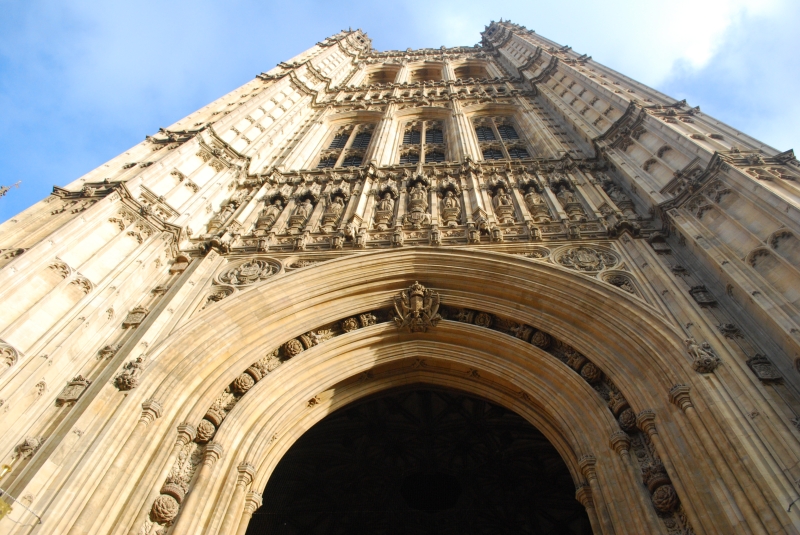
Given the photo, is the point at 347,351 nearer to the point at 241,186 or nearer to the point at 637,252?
the point at 637,252

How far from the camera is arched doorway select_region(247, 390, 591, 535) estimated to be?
14453 mm

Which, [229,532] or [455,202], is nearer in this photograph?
[229,532]

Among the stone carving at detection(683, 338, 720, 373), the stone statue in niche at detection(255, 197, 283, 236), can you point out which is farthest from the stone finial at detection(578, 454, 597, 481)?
the stone statue in niche at detection(255, 197, 283, 236)

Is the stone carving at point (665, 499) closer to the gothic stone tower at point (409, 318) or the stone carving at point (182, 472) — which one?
the gothic stone tower at point (409, 318)

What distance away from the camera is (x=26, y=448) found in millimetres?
6828

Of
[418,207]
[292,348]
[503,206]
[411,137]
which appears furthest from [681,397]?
[411,137]

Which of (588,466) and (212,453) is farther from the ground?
(588,466)

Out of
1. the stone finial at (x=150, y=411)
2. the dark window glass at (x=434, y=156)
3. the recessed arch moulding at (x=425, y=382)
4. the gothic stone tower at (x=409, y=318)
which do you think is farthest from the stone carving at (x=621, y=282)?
the dark window glass at (x=434, y=156)

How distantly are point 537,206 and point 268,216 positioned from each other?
646 cm

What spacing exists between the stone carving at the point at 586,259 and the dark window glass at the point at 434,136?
11881 mm

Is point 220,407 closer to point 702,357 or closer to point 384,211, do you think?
point 384,211

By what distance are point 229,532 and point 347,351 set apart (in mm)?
3672

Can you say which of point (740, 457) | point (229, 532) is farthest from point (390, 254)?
point (740, 457)

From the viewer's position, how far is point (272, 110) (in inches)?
778
